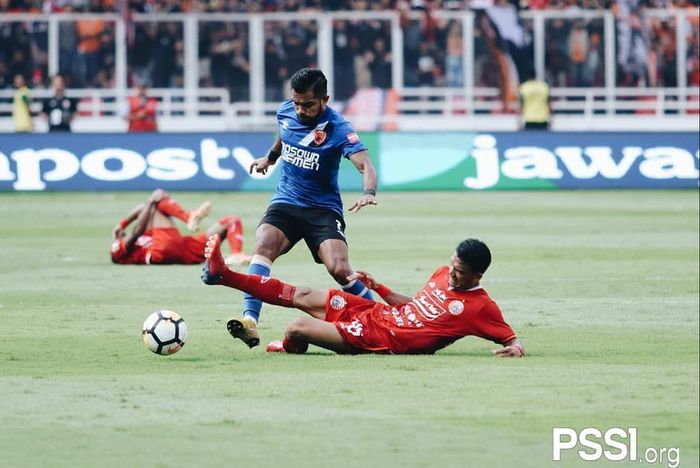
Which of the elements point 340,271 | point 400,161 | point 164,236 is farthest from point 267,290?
point 400,161

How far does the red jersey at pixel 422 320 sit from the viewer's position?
33.3 ft

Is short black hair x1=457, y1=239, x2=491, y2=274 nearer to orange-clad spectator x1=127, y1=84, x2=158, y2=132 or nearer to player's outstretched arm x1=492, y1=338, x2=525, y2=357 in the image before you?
player's outstretched arm x1=492, y1=338, x2=525, y2=357

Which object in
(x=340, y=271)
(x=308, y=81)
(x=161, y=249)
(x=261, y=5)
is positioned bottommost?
(x=161, y=249)

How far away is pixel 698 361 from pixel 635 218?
13574mm

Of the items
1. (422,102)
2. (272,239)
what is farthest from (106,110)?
(272,239)

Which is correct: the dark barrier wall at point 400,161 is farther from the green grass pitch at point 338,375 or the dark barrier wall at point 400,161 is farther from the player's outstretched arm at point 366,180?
the player's outstretched arm at point 366,180

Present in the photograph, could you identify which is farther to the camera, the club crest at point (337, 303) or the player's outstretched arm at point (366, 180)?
the player's outstretched arm at point (366, 180)

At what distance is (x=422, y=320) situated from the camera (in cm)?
1033

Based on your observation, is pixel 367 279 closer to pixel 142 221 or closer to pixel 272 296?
pixel 272 296

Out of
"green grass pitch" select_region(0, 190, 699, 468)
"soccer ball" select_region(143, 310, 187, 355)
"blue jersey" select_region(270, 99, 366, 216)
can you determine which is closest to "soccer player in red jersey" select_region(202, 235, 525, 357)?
"green grass pitch" select_region(0, 190, 699, 468)

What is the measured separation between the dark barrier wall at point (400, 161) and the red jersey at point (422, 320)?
1739cm


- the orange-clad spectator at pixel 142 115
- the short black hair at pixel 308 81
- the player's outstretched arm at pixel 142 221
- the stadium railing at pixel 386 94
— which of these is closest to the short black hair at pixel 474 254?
the short black hair at pixel 308 81

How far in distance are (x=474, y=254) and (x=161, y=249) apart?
7.86 m

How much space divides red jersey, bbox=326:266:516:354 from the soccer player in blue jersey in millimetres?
634
